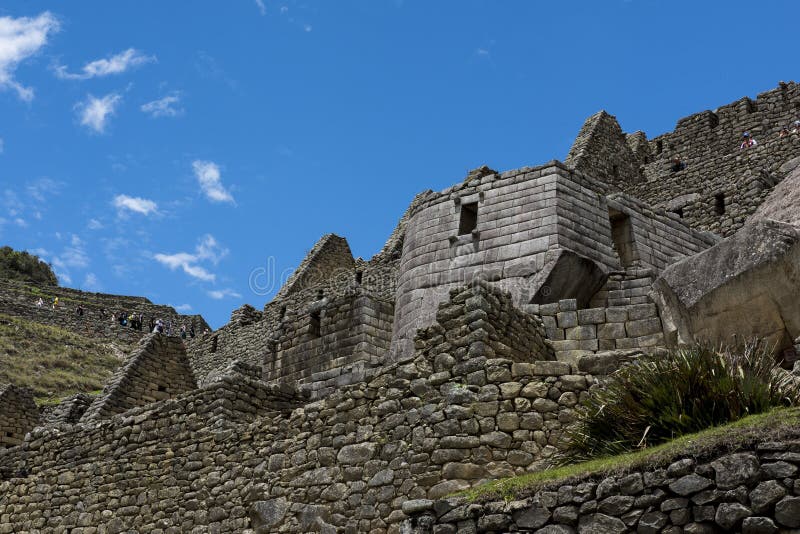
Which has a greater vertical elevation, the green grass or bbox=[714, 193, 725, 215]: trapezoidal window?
bbox=[714, 193, 725, 215]: trapezoidal window

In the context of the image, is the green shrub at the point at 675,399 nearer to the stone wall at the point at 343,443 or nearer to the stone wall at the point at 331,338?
the stone wall at the point at 343,443

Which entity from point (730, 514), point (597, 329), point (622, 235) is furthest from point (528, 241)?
point (730, 514)

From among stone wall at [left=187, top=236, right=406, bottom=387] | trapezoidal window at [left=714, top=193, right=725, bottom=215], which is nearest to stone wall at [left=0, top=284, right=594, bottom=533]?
trapezoidal window at [left=714, top=193, right=725, bottom=215]

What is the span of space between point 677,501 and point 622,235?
9.93m

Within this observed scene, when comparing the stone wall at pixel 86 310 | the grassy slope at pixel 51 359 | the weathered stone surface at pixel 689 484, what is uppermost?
the stone wall at pixel 86 310

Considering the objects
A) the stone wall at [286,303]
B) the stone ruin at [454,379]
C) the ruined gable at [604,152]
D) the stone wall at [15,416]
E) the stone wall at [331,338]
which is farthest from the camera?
the stone wall at [286,303]

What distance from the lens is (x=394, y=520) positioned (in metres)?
9.61

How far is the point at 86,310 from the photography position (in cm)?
5934

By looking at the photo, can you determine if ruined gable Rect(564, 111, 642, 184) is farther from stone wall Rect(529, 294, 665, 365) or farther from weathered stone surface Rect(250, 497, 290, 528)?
weathered stone surface Rect(250, 497, 290, 528)

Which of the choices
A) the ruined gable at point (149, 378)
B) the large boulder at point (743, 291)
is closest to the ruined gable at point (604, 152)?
the ruined gable at point (149, 378)

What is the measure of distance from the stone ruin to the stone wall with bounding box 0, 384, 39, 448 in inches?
5.8

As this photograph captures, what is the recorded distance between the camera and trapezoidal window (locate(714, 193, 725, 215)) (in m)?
19.6

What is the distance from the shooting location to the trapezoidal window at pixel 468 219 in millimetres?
16266

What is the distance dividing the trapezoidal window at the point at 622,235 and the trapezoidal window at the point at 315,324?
17.8ft
